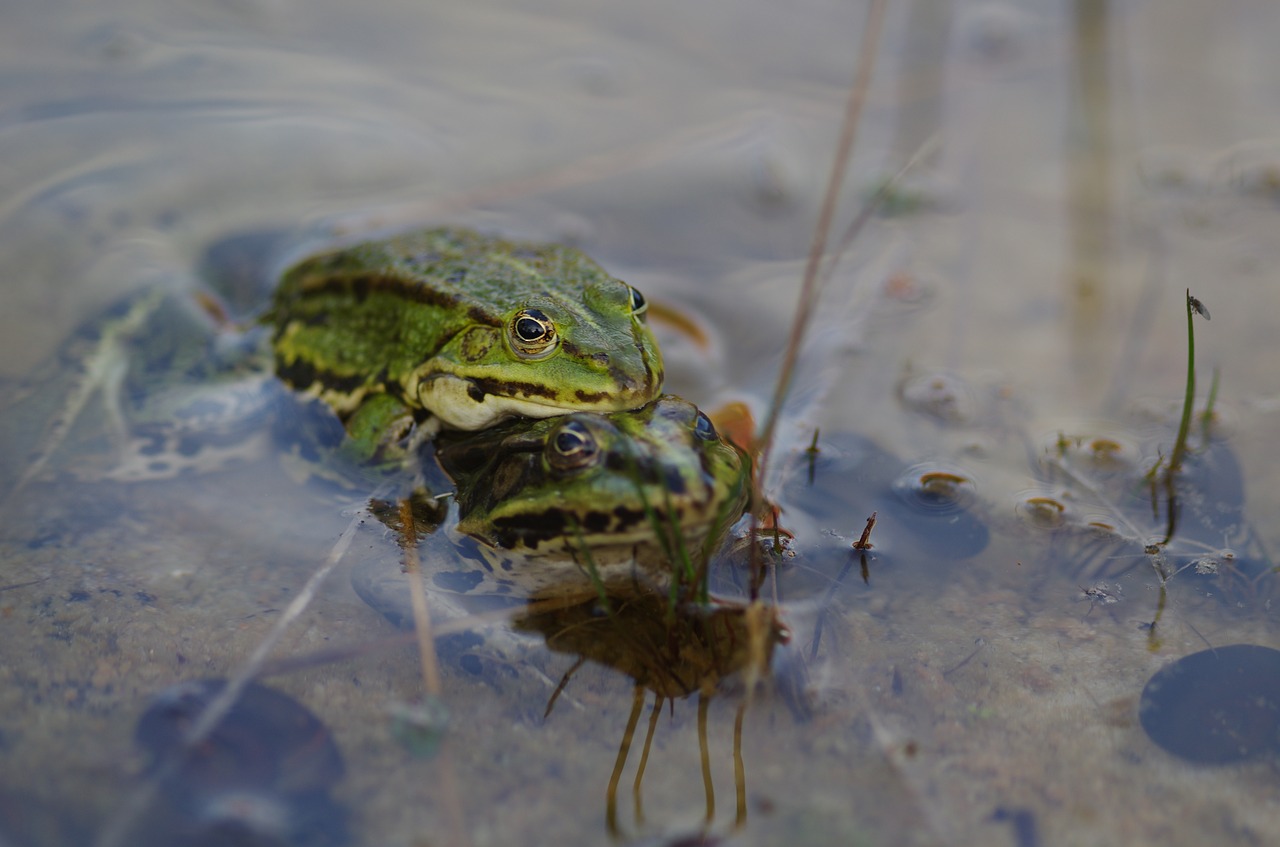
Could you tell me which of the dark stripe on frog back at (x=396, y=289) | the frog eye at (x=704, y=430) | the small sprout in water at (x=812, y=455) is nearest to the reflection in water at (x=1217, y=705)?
the small sprout in water at (x=812, y=455)

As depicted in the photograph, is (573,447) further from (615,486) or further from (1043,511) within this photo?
(1043,511)

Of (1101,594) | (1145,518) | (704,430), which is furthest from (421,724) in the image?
(1145,518)

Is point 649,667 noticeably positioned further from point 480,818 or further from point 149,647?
point 149,647

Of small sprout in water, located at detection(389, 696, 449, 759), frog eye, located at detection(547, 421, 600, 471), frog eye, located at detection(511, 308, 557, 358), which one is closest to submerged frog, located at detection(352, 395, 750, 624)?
frog eye, located at detection(547, 421, 600, 471)

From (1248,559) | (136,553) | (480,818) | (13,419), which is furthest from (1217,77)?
(13,419)

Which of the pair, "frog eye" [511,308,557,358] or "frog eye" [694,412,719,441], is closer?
"frog eye" [694,412,719,441]

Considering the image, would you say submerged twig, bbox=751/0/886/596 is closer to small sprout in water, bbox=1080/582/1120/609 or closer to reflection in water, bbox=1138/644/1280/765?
small sprout in water, bbox=1080/582/1120/609
